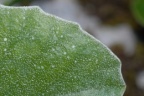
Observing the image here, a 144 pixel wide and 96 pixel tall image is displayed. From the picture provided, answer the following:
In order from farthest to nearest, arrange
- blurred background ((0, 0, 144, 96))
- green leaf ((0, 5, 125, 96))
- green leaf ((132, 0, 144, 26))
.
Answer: blurred background ((0, 0, 144, 96)) → green leaf ((132, 0, 144, 26)) → green leaf ((0, 5, 125, 96))

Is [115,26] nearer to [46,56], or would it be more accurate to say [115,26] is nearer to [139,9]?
[139,9]

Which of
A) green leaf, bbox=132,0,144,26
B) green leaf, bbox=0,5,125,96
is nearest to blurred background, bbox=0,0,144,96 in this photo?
green leaf, bbox=132,0,144,26

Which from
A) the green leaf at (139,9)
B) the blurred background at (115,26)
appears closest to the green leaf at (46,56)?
the green leaf at (139,9)

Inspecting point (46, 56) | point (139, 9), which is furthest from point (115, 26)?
point (46, 56)

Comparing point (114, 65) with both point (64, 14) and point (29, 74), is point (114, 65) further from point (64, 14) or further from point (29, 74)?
point (64, 14)

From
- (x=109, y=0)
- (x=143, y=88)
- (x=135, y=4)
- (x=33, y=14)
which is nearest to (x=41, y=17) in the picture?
(x=33, y=14)

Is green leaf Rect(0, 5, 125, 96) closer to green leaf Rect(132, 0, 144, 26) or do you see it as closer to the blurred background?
green leaf Rect(132, 0, 144, 26)

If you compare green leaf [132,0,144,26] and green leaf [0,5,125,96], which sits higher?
green leaf [0,5,125,96]
